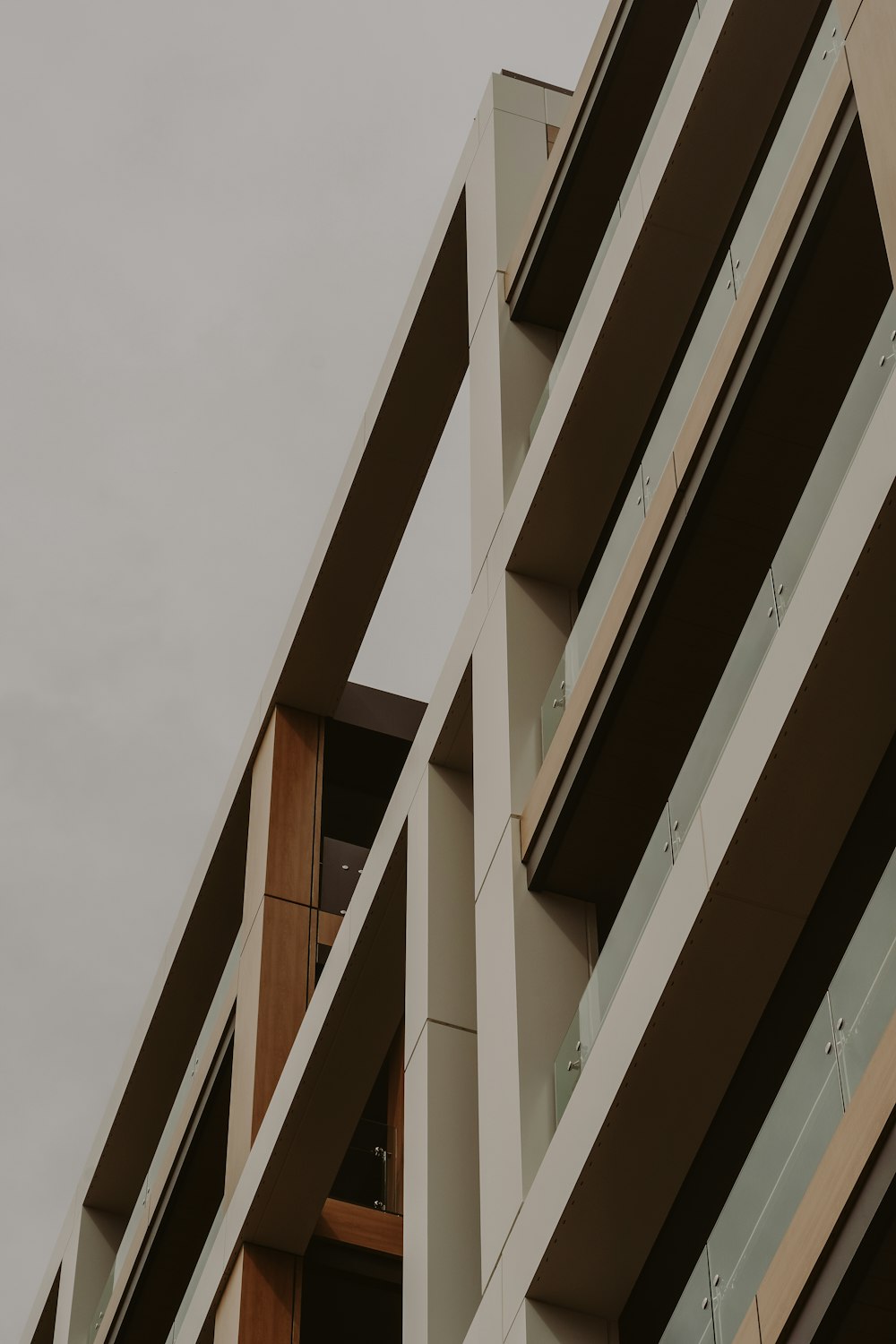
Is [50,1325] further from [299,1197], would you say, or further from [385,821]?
[385,821]

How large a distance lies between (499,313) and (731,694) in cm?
684

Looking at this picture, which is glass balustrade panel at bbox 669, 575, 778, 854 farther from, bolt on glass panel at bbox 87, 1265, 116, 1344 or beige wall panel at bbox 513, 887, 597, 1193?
bolt on glass panel at bbox 87, 1265, 116, 1344

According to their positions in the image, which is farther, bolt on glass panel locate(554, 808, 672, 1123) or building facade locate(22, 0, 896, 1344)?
bolt on glass panel locate(554, 808, 672, 1123)

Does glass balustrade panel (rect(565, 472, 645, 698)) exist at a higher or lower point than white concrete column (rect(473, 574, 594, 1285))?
higher

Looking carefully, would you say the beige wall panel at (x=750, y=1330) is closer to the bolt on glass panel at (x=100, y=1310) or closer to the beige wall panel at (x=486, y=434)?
the beige wall panel at (x=486, y=434)

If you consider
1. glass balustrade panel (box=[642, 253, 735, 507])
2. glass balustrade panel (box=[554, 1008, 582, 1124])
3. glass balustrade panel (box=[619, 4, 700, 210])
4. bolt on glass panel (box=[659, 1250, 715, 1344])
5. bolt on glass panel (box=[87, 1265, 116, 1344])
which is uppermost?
glass balustrade panel (box=[619, 4, 700, 210])

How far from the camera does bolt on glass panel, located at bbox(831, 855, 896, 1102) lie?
7566 mm

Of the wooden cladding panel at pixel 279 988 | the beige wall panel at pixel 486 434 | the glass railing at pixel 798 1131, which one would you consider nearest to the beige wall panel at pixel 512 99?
the beige wall panel at pixel 486 434

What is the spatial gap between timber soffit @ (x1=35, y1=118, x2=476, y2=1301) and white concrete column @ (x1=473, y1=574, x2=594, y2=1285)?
16.7 feet

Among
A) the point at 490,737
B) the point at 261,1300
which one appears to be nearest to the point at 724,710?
the point at 490,737

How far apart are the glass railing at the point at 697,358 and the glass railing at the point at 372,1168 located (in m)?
5.80

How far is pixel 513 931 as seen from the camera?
39.4ft

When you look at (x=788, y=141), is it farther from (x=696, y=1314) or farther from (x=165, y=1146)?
(x=165, y=1146)

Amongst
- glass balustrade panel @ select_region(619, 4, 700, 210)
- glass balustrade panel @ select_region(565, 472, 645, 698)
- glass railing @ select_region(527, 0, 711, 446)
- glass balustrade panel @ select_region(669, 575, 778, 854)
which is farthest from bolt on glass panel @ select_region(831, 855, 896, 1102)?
glass balustrade panel @ select_region(619, 4, 700, 210)
